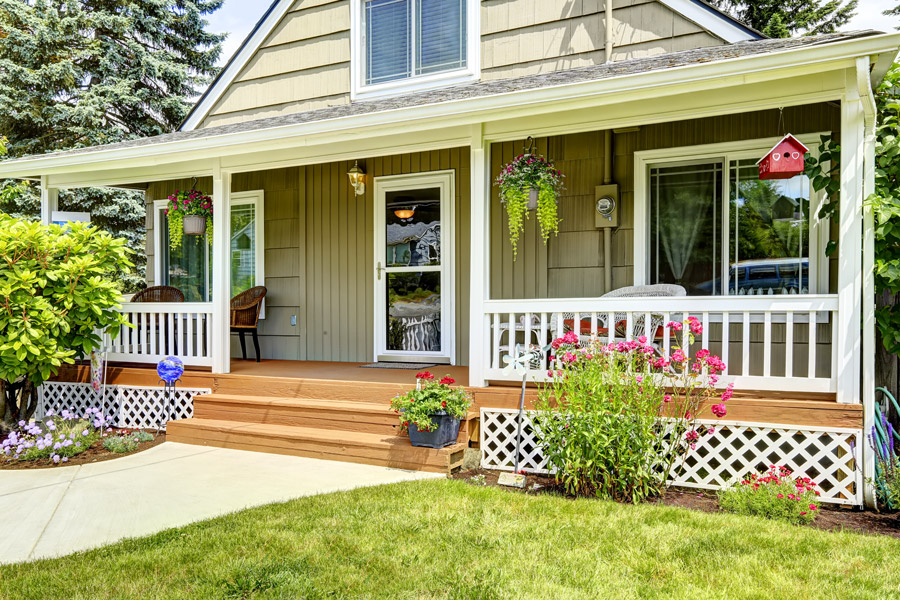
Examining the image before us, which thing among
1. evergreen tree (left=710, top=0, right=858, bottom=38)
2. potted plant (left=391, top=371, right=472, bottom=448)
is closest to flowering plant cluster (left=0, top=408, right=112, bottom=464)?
potted plant (left=391, top=371, right=472, bottom=448)

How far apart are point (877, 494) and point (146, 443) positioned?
558 centimetres

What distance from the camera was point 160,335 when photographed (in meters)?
6.64

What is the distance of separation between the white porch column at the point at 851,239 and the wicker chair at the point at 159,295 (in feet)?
22.0

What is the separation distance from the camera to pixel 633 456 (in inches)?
155

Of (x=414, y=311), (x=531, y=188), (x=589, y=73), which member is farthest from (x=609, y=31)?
(x=414, y=311)

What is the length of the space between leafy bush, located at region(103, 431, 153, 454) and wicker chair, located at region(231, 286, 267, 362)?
1.84m

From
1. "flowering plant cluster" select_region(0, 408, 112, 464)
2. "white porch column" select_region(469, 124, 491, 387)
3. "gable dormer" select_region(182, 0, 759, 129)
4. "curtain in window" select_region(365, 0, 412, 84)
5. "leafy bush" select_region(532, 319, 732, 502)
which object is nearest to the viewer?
"leafy bush" select_region(532, 319, 732, 502)

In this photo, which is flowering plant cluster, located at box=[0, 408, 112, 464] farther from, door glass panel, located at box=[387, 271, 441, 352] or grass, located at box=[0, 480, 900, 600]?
door glass panel, located at box=[387, 271, 441, 352]

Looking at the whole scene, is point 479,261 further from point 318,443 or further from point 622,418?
point 318,443

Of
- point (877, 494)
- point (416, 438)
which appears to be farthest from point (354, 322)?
point (877, 494)

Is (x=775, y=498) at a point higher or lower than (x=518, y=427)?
lower

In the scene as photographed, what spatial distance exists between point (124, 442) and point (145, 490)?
1.41 m

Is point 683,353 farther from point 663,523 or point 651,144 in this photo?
point 651,144

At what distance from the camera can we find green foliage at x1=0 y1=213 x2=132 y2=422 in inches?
217
